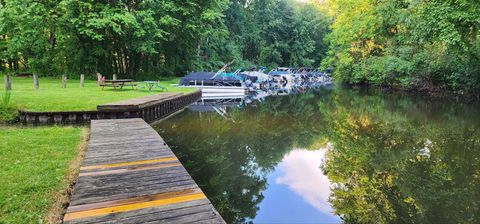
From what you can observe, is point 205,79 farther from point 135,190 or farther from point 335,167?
point 135,190

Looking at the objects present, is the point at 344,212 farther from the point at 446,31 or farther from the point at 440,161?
the point at 446,31

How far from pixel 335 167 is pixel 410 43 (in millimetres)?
24778

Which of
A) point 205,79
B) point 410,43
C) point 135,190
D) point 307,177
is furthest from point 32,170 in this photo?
point 410,43

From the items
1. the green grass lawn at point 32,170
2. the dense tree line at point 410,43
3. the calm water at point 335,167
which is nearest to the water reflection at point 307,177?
the calm water at point 335,167

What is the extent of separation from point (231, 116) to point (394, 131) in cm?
709

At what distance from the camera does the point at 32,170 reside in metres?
5.13

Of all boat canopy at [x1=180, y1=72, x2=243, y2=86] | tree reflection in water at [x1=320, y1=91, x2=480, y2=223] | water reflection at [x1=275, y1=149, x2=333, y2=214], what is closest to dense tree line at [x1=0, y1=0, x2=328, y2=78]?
boat canopy at [x1=180, y1=72, x2=243, y2=86]

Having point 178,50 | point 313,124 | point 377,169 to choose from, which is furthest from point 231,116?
point 178,50

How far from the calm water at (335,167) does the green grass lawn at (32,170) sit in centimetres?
254

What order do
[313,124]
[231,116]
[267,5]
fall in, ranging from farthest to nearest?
[267,5] → [231,116] → [313,124]

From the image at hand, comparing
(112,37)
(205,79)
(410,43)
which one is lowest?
(205,79)

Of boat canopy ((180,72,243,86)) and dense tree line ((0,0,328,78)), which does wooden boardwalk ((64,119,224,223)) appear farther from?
boat canopy ((180,72,243,86))

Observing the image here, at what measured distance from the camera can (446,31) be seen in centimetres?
1673

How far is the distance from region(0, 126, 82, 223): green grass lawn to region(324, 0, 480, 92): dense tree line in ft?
57.3
